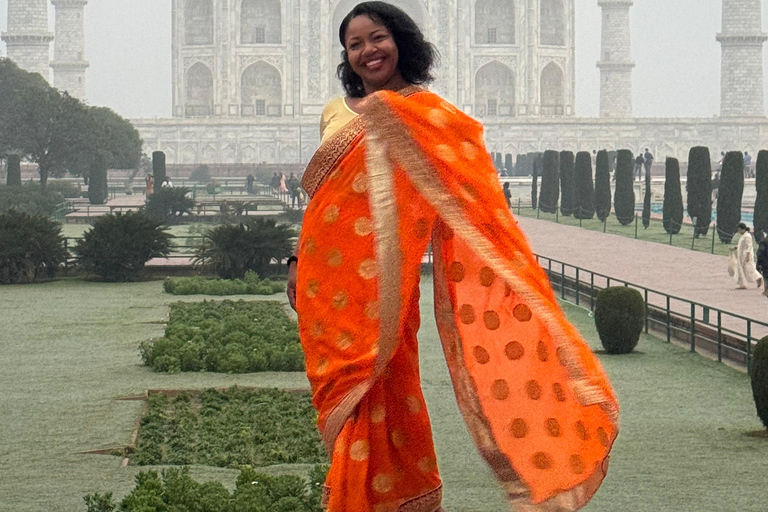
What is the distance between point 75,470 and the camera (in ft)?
16.8

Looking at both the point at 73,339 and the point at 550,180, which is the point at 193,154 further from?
the point at 73,339

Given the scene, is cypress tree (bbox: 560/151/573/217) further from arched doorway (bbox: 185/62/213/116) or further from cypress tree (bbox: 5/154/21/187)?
arched doorway (bbox: 185/62/213/116)

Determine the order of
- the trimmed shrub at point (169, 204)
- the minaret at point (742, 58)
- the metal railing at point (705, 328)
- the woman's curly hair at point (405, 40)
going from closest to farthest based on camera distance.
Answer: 1. the woman's curly hair at point (405, 40)
2. the metal railing at point (705, 328)
3. the trimmed shrub at point (169, 204)
4. the minaret at point (742, 58)

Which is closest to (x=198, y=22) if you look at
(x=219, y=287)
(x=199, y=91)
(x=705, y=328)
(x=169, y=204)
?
(x=199, y=91)

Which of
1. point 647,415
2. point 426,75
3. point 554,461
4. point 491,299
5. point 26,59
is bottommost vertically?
point 647,415

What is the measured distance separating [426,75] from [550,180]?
906 inches

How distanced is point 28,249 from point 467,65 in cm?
3231

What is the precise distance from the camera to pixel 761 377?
579 centimetres

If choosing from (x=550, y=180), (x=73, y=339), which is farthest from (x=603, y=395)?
(x=550, y=180)

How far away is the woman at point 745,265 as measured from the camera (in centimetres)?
1228

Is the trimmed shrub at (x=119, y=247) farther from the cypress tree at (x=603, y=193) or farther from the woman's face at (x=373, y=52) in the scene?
the woman's face at (x=373, y=52)

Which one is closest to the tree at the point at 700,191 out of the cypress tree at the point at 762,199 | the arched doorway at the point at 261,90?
the cypress tree at the point at 762,199

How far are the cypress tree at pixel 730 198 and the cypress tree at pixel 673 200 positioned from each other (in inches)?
44.9

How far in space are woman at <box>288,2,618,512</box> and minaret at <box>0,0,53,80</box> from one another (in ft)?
138
